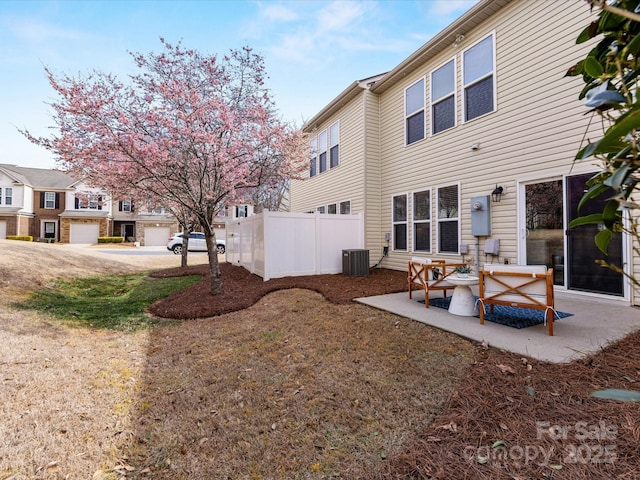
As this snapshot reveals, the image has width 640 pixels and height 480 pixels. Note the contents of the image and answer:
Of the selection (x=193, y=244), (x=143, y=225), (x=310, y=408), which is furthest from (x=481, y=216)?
(x=143, y=225)

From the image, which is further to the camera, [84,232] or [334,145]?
[84,232]

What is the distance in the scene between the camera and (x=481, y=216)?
261 inches

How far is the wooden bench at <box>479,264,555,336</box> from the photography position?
3.81 meters

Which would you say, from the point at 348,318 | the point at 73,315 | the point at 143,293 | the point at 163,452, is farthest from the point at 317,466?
the point at 143,293

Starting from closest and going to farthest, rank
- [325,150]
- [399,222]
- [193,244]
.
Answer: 1. [399,222]
2. [325,150]
3. [193,244]

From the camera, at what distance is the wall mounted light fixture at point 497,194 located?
634 cm

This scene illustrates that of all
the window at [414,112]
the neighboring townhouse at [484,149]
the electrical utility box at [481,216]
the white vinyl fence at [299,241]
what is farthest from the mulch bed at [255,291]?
the window at [414,112]

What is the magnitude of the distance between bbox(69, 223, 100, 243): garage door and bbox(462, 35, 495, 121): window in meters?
30.3

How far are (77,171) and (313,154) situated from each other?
7.63 metres

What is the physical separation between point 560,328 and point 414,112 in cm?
649

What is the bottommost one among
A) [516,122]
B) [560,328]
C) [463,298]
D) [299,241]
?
[560,328]

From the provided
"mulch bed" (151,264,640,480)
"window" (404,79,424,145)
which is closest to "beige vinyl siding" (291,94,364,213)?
"window" (404,79,424,145)

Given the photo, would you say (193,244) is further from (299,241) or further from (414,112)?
(414,112)

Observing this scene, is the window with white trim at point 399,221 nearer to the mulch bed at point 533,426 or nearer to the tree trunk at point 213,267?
the tree trunk at point 213,267
